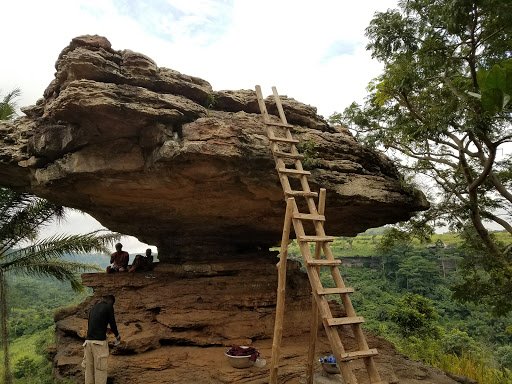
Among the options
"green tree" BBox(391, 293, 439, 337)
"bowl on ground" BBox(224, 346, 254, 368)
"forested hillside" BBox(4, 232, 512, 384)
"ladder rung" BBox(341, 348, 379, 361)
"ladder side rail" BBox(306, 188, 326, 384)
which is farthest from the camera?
"green tree" BBox(391, 293, 439, 337)

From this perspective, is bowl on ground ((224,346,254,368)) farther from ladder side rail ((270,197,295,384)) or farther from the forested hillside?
the forested hillside

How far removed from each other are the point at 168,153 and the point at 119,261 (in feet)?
16.2

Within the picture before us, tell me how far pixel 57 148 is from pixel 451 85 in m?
8.44

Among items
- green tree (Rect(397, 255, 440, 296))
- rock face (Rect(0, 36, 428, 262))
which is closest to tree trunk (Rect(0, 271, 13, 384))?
rock face (Rect(0, 36, 428, 262))

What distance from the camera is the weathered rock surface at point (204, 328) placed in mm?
7191

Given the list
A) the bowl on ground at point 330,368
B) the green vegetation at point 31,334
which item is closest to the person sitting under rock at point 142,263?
the green vegetation at point 31,334

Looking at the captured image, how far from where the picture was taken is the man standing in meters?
6.45

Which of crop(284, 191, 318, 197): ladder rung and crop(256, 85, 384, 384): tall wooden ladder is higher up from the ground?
crop(284, 191, 318, 197): ladder rung

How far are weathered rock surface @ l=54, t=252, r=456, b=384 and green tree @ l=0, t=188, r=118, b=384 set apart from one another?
2270mm

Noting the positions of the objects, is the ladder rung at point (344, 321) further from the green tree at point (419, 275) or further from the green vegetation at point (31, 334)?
the green tree at point (419, 275)

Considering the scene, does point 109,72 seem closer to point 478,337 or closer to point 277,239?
point 277,239

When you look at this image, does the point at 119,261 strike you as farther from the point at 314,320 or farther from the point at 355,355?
the point at 355,355

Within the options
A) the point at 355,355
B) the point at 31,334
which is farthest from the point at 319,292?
the point at 31,334

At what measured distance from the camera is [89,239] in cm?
1235
